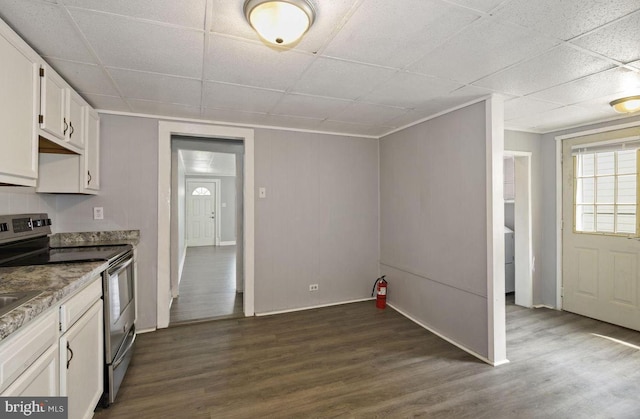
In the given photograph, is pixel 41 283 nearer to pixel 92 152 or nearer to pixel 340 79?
pixel 92 152

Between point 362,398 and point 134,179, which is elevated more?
point 134,179

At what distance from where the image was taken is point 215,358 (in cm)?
262

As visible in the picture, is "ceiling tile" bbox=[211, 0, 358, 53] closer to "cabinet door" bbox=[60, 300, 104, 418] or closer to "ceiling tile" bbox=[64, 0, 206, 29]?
"ceiling tile" bbox=[64, 0, 206, 29]

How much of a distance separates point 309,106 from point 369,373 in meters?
2.49

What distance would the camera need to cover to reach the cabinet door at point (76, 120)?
227 cm

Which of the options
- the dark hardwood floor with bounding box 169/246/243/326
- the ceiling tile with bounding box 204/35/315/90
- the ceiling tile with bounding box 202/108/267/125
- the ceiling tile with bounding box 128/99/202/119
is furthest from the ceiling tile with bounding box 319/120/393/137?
the dark hardwood floor with bounding box 169/246/243/326

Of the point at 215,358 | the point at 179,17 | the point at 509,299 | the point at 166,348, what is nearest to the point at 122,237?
the point at 166,348

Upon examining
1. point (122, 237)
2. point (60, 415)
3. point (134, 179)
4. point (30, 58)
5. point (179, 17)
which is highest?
point (179, 17)

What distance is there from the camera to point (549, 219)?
3957mm

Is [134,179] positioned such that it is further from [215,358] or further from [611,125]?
[611,125]

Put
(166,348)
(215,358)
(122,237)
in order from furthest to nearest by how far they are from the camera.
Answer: (122,237) → (166,348) → (215,358)

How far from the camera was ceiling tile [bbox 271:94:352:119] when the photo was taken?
2.76 meters

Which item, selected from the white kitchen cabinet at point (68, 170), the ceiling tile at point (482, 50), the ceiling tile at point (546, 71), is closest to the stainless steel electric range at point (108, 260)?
the white kitchen cabinet at point (68, 170)

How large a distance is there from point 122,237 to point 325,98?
2529 millimetres
